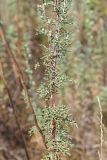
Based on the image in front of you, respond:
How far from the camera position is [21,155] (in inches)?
107

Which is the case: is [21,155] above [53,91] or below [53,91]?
below

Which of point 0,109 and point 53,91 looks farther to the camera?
point 0,109

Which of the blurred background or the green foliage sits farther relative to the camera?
the blurred background

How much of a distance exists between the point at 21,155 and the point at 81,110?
483 millimetres

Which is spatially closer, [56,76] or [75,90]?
[56,76]

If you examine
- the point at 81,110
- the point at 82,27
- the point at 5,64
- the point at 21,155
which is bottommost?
the point at 21,155

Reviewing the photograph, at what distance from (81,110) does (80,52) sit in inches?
17.0

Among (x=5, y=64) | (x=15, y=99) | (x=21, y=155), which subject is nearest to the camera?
(x=21, y=155)

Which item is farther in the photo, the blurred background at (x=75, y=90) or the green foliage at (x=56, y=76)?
the blurred background at (x=75, y=90)

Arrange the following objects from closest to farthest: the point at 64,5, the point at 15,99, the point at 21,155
Result: the point at 64,5 → the point at 21,155 → the point at 15,99

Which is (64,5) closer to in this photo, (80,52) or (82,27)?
(80,52)

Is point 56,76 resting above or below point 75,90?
above

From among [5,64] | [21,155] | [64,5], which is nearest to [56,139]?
[64,5]

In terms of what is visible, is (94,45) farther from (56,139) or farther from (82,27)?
(56,139)
